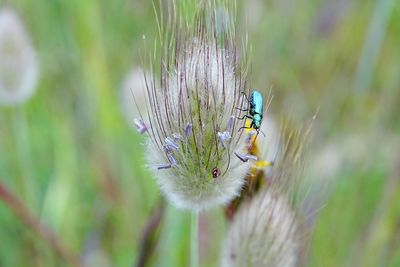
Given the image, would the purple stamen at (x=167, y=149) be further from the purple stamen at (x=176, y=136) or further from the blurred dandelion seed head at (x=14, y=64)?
the blurred dandelion seed head at (x=14, y=64)

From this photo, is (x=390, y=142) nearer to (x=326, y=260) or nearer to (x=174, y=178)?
(x=326, y=260)

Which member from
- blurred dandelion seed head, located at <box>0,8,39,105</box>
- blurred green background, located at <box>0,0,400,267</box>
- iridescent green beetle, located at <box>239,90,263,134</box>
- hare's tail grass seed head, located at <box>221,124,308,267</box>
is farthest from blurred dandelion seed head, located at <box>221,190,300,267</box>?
blurred dandelion seed head, located at <box>0,8,39,105</box>

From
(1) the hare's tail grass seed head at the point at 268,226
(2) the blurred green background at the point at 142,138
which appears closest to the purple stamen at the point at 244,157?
(1) the hare's tail grass seed head at the point at 268,226

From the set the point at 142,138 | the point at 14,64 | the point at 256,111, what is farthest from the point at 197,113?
the point at 142,138

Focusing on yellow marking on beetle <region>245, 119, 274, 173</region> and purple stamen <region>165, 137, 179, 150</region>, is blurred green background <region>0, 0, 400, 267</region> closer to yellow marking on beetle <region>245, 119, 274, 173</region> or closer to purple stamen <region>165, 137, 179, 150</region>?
yellow marking on beetle <region>245, 119, 274, 173</region>

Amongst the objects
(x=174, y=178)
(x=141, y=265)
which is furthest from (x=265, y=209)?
(x=141, y=265)
